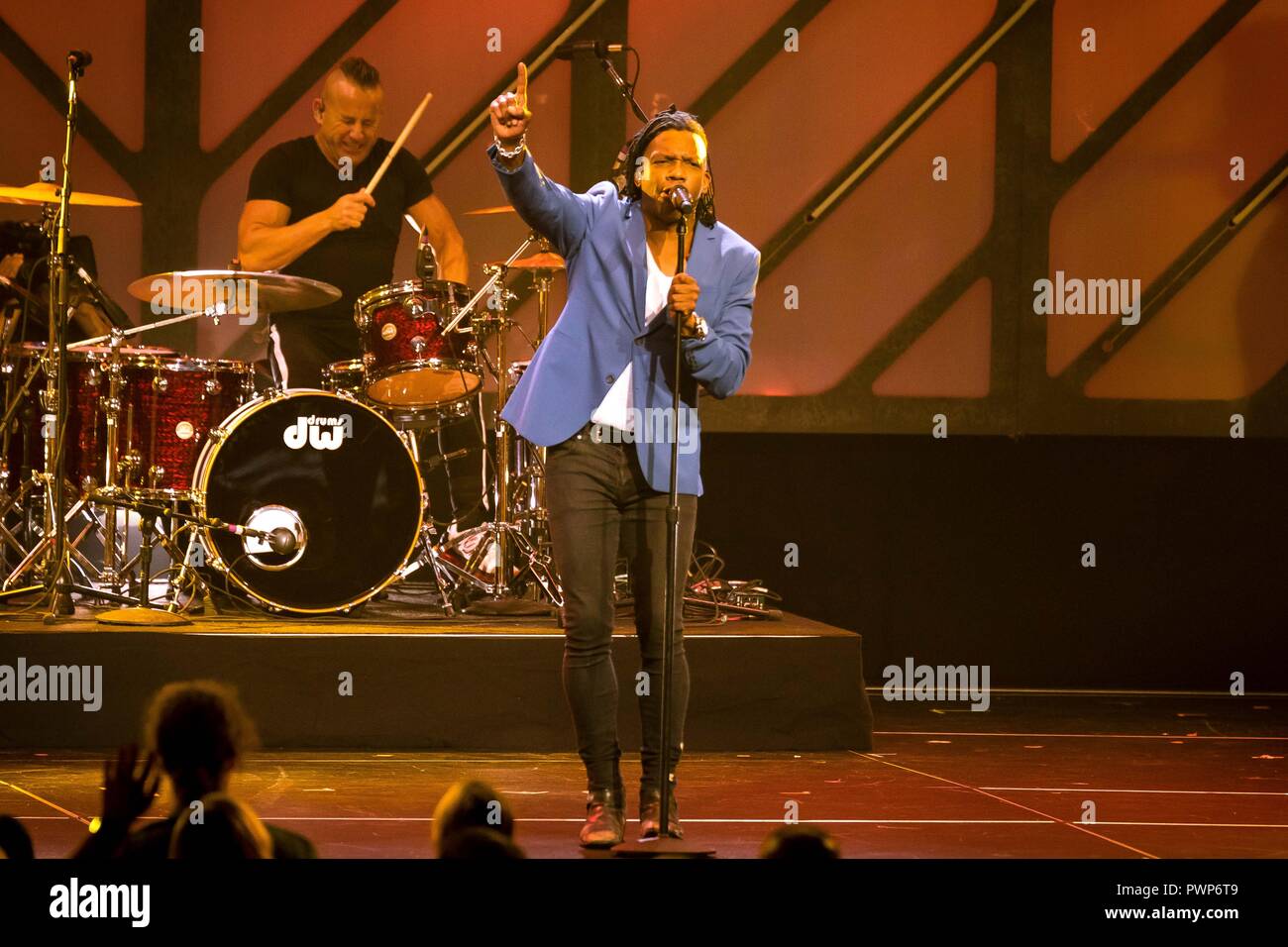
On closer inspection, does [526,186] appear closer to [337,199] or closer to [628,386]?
[628,386]

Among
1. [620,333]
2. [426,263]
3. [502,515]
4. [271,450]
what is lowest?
[502,515]

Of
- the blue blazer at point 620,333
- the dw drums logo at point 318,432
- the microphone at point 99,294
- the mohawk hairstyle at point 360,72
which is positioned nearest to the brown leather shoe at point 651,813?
the blue blazer at point 620,333

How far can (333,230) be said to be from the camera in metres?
6.53

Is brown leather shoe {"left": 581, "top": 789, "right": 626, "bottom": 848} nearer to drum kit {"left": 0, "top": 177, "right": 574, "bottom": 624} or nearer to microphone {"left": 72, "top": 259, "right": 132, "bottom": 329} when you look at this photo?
drum kit {"left": 0, "top": 177, "right": 574, "bottom": 624}

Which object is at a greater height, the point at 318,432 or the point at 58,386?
the point at 58,386

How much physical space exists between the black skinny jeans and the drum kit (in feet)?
6.69

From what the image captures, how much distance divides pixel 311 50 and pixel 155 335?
5.56ft

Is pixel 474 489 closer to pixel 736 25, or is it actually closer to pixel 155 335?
pixel 155 335

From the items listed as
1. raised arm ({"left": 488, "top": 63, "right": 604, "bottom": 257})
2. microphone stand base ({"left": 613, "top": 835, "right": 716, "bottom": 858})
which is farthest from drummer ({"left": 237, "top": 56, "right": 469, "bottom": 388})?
microphone stand base ({"left": 613, "top": 835, "right": 716, "bottom": 858})

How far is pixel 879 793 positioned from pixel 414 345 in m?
2.64

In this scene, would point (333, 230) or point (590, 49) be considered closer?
point (333, 230)

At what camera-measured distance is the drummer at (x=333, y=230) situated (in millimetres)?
6711

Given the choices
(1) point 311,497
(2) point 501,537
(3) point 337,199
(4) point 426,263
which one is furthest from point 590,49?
(1) point 311,497

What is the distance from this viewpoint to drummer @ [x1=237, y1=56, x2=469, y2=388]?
6.71 m
